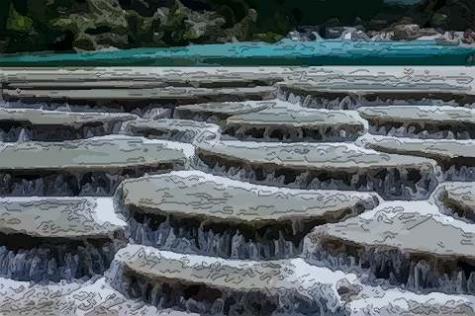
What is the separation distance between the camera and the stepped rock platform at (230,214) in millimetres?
1951

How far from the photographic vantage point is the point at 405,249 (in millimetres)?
1817

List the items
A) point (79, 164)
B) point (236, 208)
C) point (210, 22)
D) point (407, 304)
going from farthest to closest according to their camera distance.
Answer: point (210, 22) → point (79, 164) → point (236, 208) → point (407, 304)

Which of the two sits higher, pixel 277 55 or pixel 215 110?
→ pixel 215 110

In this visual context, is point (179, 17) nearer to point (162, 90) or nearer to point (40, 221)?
point (162, 90)

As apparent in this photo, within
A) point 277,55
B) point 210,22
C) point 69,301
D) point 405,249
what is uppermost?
point 405,249

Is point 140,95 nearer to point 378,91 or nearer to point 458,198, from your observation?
point 378,91

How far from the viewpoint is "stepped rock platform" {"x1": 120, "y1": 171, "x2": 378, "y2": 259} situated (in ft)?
6.40

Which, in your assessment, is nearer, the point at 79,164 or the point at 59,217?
the point at 59,217

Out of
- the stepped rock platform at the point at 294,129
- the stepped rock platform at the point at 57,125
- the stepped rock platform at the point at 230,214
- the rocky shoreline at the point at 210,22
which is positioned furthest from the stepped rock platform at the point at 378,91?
the rocky shoreline at the point at 210,22

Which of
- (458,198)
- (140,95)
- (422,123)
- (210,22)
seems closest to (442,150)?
(422,123)

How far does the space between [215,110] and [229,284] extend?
1.77m

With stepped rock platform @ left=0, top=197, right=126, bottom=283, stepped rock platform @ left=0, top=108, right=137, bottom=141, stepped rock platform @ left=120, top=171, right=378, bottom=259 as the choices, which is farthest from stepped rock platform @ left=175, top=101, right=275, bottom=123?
stepped rock platform @ left=0, top=197, right=126, bottom=283

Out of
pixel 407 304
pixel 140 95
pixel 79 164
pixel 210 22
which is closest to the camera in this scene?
pixel 407 304

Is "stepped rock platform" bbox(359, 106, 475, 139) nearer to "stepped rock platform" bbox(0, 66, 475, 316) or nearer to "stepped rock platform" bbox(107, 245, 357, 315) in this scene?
"stepped rock platform" bbox(0, 66, 475, 316)
